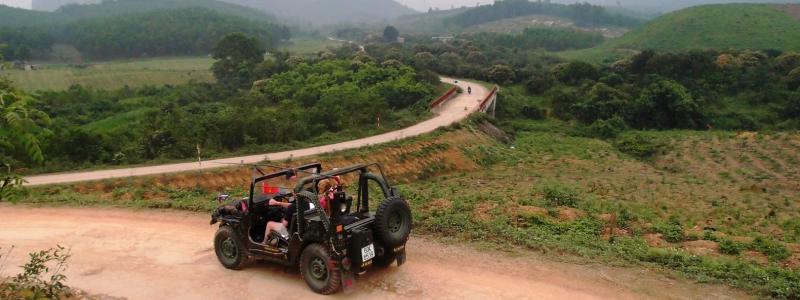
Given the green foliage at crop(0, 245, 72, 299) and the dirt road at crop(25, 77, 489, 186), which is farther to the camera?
the dirt road at crop(25, 77, 489, 186)

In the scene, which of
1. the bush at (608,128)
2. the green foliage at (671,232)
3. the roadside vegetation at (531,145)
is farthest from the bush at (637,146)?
the green foliage at (671,232)

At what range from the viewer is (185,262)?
11852mm

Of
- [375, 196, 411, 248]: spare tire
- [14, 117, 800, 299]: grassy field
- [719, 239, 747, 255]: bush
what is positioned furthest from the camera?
[719, 239, 747, 255]: bush

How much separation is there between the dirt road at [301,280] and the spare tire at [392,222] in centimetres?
93

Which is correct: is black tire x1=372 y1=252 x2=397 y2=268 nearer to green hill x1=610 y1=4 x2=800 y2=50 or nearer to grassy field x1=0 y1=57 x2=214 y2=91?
grassy field x1=0 y1=57 x2=214 y2=91

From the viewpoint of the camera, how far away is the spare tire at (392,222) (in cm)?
977

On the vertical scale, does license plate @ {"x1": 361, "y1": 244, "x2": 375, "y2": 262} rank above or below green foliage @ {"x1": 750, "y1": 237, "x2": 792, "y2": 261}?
above

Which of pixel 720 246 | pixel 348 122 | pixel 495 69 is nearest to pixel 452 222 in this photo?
pixel 720 246

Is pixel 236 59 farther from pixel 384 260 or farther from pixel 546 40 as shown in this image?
pixel 546 40

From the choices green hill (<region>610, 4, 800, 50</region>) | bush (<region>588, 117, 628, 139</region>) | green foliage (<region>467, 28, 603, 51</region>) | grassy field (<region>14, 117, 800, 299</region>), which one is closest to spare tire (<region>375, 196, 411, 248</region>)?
grassy field (<region>14, 117, 800, 299</region>)

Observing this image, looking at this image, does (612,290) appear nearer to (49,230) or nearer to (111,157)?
(49,230)

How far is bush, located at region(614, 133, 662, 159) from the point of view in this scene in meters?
42.2

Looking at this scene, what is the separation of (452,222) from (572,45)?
134862 millimetres

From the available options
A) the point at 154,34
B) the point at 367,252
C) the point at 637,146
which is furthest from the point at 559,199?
the point at 154,34
